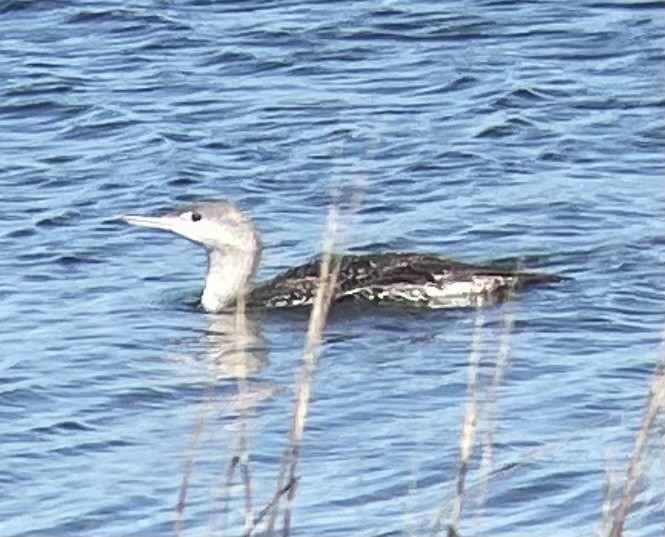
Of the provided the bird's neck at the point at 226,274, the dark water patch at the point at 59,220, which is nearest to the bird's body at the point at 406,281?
the bird's neck at the point at 226,274

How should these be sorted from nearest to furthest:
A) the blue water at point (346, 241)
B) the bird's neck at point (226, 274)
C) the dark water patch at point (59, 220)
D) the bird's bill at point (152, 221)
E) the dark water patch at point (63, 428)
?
1. the blue water at point (346, 241)
2. the dark water patch at point (63, 428)
3. the bird's bill at point (152, 221)
4. the bird's neck at point (226, 274)
5. the dark water patch at point (59, 220)

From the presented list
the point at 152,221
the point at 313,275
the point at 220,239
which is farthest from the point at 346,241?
the point at 220,239

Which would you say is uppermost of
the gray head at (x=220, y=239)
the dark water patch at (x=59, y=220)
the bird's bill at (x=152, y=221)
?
the bird's bill at (x=152, y=221)

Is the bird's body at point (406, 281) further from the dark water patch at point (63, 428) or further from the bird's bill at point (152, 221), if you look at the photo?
the dark water patch at point (63, 428)

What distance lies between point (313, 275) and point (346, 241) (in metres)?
3.00

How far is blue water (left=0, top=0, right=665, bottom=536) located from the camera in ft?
28.4

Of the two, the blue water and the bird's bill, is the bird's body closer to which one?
the blue water

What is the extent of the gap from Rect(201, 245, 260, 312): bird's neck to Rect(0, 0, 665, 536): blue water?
148 millimetres

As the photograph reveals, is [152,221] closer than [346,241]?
No

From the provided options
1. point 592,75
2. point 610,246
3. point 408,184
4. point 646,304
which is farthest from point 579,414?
point 592,75

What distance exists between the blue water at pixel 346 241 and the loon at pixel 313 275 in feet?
0.35

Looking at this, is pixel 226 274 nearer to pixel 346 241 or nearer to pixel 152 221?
pixel 152 221

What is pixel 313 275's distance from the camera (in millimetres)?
11914

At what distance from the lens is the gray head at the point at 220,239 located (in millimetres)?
12320
